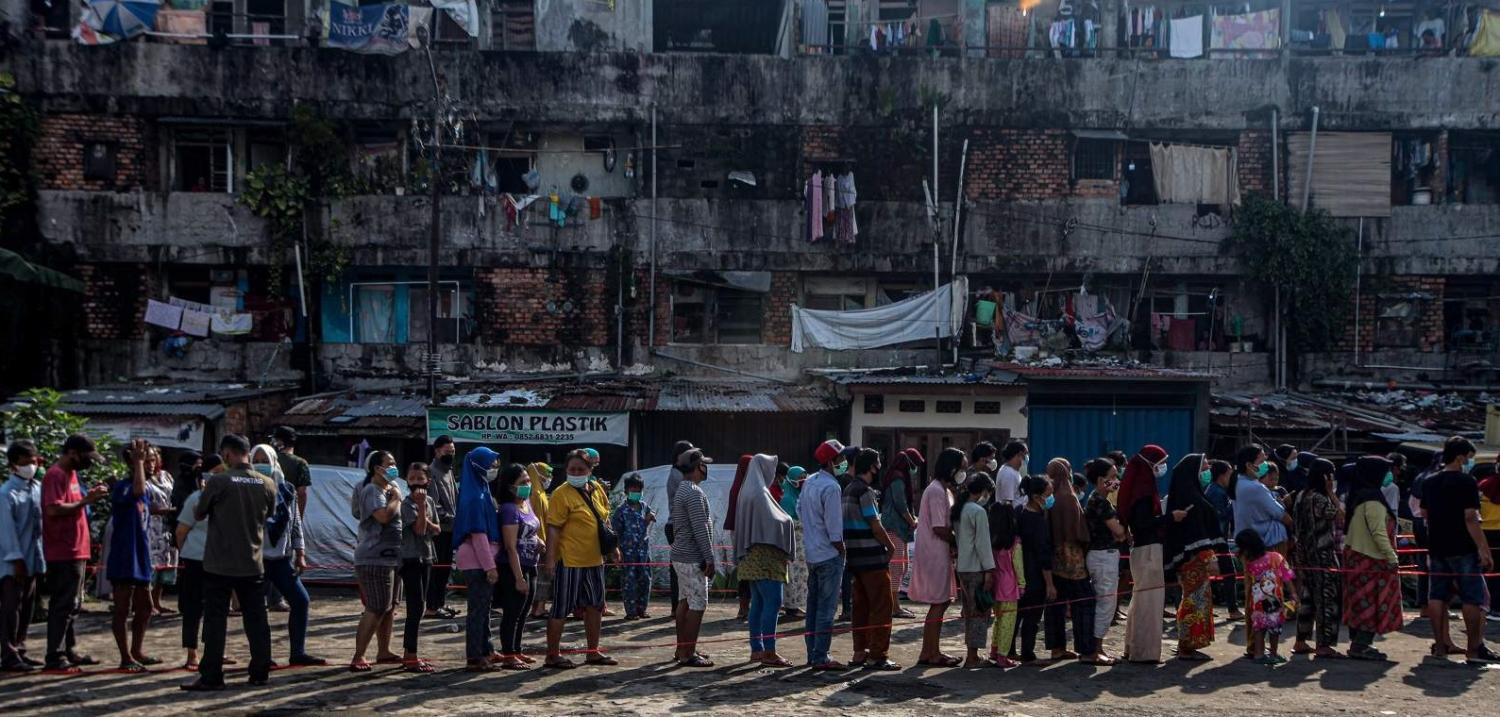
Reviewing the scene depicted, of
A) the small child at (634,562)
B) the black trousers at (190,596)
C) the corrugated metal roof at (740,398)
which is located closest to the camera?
the black trousers at (190,596)

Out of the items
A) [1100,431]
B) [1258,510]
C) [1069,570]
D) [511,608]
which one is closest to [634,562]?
[511,608]

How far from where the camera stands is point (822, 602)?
9883 mm

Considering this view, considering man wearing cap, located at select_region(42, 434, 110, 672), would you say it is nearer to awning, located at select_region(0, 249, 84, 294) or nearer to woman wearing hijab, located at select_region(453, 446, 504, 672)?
woman wearing hijab, located at select_region(453, 446, 504, 672)

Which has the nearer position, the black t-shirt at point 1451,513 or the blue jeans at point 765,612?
the blue jeans at point 765,612

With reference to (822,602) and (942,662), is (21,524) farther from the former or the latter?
(942,662)

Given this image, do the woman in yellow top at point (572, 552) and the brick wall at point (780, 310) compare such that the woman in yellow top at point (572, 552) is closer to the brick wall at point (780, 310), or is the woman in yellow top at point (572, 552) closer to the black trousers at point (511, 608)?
the black trousers at point (511, 608)

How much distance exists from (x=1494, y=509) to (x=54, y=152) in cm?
2252

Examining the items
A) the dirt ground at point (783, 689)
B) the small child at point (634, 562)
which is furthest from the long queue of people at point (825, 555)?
the small child at point (634, 562)

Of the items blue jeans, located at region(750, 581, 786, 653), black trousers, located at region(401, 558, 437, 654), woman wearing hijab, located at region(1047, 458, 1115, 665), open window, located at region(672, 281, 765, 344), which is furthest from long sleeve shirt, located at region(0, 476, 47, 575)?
open window, located at region(672, 281, 765, 344)

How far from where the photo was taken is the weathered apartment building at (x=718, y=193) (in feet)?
74.9

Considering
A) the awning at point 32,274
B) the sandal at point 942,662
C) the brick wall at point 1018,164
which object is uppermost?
the brick wall at point 1018,164

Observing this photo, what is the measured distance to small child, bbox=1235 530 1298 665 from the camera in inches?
401

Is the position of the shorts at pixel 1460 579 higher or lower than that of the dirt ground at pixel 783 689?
higher

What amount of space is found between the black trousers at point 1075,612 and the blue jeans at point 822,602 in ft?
5.96
